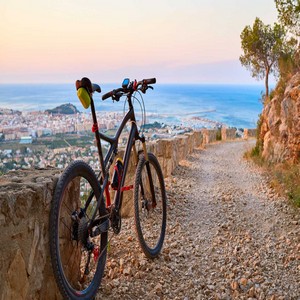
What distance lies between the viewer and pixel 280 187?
7.05 m

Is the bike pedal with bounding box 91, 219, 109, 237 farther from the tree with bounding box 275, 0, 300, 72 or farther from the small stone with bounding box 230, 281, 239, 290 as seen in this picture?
the tree with bounding box 275, 0, 300, 72

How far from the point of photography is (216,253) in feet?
13.6

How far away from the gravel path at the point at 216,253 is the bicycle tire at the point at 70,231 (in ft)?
1.20

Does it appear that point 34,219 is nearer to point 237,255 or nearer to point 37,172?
point 37,172

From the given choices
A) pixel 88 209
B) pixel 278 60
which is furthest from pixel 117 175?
pixel 278 60

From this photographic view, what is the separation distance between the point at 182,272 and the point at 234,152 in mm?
10641

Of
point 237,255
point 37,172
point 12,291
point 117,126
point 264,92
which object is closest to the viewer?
point 12,291

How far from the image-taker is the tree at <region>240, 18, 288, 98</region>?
19469mm

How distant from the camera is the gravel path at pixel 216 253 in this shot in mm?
3293

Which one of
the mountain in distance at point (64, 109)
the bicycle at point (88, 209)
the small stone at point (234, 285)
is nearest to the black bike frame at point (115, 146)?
the bicycle at point (88, 209)

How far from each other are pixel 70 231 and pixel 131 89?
4.64ft

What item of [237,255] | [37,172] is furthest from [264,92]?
[37,172]

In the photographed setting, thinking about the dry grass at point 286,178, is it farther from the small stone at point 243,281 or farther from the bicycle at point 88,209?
the bicycle at point 88,209

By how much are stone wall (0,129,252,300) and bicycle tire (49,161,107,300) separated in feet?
0.28
